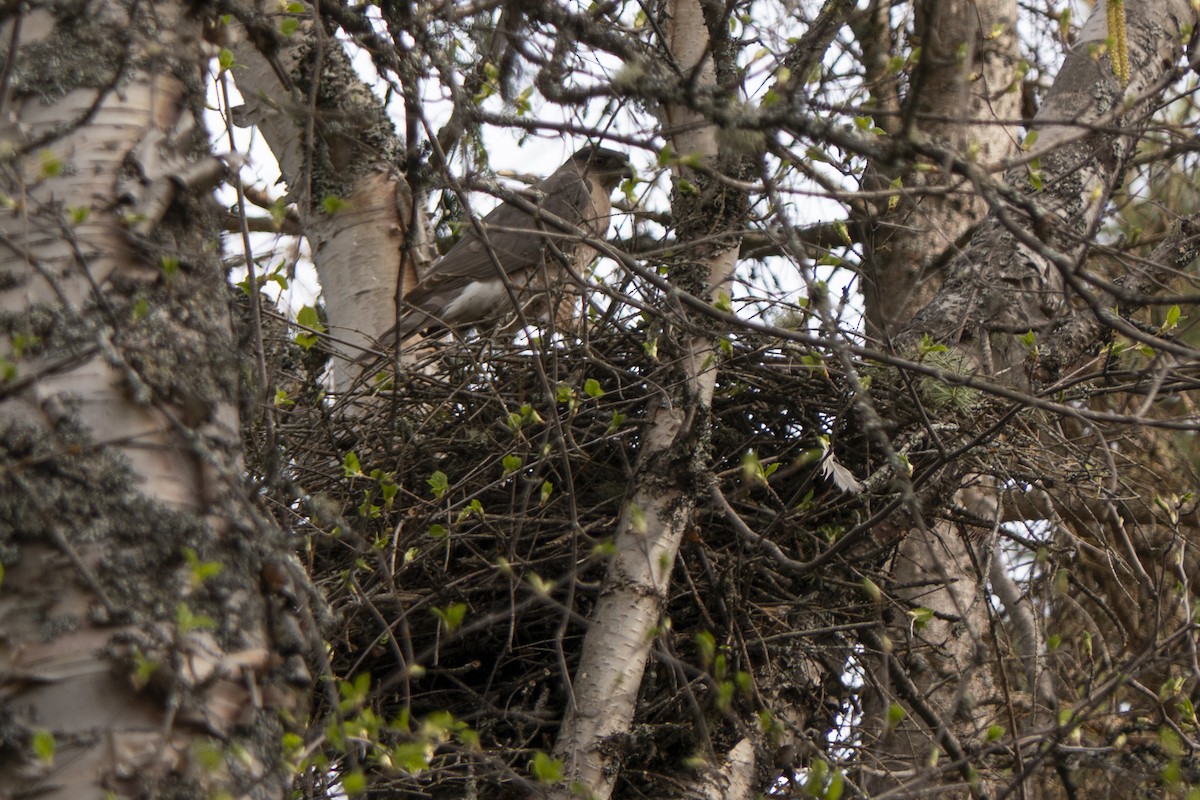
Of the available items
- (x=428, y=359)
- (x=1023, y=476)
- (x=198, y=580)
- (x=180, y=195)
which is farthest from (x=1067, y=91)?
(x=198, y=580)

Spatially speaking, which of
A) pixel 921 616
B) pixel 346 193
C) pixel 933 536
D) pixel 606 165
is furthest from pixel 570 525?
pixel 606 165

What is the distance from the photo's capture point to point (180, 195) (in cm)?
213

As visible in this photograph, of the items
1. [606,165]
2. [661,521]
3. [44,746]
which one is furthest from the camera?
[606,165]

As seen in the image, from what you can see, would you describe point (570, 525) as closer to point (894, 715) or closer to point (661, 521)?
point (661, 521)

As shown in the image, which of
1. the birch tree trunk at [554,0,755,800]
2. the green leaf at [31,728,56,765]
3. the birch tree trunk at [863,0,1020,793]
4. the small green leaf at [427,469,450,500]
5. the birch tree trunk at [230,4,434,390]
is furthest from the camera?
the birch tree trunk at [230,4,434,390]

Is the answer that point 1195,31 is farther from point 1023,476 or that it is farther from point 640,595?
point 640,595

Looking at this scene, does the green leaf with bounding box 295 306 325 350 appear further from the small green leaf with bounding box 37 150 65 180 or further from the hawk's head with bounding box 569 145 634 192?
the hawk's head with bounding box 569 145 634 192

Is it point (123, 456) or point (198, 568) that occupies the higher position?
point (123, 456)

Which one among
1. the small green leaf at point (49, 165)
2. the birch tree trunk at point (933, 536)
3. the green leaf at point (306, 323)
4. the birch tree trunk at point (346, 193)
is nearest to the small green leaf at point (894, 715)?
the birch tree trunk at point (933, 536)

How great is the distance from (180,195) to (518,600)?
2045mm

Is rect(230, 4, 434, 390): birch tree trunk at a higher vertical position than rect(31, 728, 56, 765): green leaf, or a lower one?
higher

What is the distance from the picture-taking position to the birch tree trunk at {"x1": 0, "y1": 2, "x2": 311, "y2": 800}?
1738mm

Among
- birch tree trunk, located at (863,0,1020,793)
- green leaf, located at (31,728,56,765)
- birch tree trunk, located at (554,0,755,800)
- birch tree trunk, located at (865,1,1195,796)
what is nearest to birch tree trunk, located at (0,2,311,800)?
green leaf, located at (31,728,56,765)

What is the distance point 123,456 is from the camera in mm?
1881
